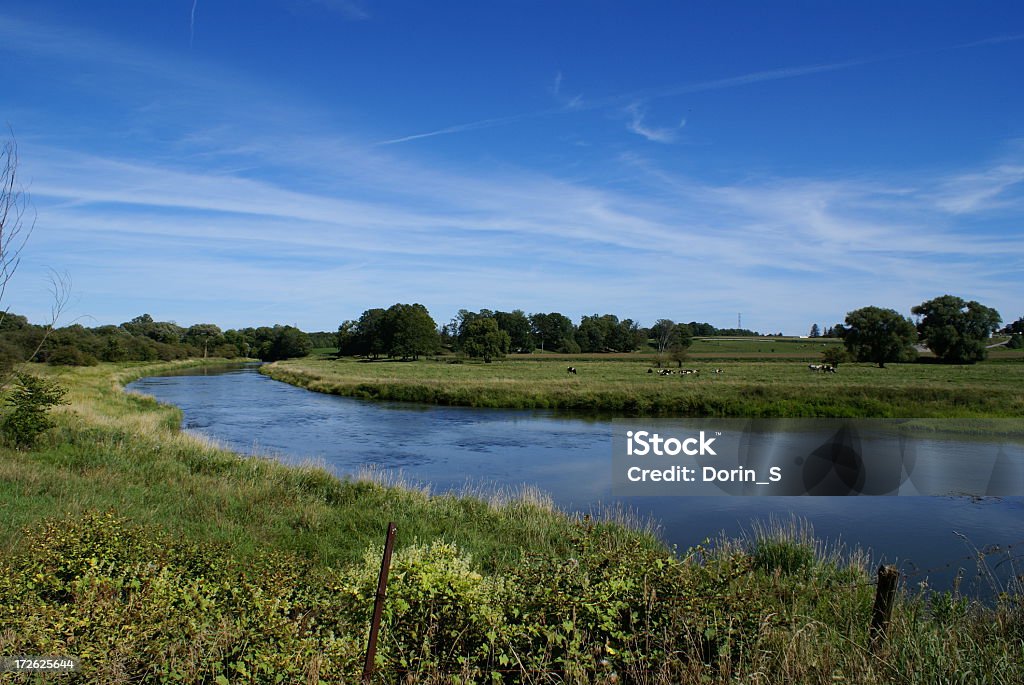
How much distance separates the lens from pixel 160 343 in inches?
3612

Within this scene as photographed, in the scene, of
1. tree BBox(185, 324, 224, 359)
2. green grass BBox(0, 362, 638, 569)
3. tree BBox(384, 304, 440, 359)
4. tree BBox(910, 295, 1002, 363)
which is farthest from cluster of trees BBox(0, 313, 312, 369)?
tree BBox(910, 295, 1002, 363)

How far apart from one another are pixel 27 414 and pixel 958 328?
190 ft

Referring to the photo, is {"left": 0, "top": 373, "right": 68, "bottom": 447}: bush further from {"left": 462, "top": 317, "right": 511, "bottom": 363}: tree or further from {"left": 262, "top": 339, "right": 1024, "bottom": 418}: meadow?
{"left": 462, "top": 317, "right": 511, "bottom": 363}: tree

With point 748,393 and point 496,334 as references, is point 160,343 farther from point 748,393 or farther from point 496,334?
point 748,393

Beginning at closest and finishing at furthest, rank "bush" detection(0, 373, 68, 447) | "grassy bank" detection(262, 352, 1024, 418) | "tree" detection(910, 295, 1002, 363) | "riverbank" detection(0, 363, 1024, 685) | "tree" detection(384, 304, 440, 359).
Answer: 1. "riverbank" detection(0, 363, 1024, 685)
2. "bush" detection(0, 373, 68, 447)
3. "grassy bank" detection(262, 352, 1024, 418)
4. "tree" detection(910, 295, 1002, 363)
5. "tree" detection(384, 304, 440, 359)

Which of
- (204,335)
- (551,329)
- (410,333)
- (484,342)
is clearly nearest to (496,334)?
(484,342)

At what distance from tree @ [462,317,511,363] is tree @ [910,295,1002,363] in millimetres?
45270

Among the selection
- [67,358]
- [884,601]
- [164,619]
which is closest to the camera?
[164,619]

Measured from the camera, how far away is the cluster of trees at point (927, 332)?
51.0 meters

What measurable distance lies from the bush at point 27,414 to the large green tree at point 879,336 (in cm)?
5477

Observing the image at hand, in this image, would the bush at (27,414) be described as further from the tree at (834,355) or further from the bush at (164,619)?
the tree at (834,355)

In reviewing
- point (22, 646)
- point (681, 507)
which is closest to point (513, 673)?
point (22, 646)

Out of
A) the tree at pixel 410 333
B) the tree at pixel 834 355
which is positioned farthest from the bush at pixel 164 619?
the tree at pixel 410 333

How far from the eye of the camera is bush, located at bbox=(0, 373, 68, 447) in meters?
13.3
